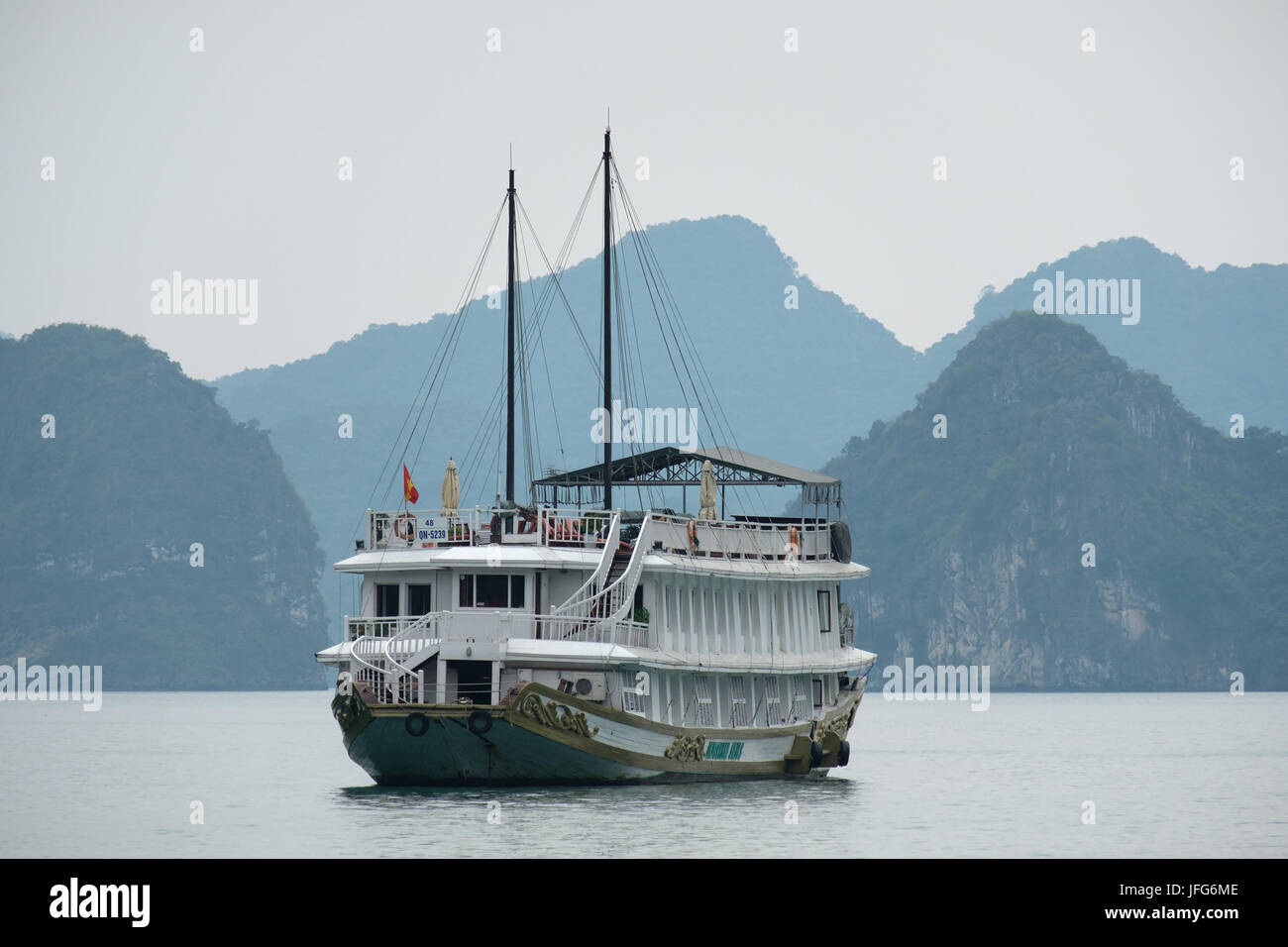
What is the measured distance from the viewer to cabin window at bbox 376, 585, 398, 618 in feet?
146

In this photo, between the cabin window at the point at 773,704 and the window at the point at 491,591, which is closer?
the window at the point at 491,591

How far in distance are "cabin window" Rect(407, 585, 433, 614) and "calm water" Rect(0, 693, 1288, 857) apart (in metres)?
3.70

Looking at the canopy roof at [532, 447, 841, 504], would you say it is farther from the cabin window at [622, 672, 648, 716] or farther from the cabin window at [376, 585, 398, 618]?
the cabin window at [622, 672, 648, 716]

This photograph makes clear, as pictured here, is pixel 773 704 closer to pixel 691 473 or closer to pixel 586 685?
pixel 691 473

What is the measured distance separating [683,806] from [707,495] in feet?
31.6

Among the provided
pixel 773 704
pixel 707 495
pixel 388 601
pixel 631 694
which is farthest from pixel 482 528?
pixel 773 704

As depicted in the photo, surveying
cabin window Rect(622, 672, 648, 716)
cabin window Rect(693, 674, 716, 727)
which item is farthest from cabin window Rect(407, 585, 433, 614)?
cabin window Rect(693, 674, 716, 727)

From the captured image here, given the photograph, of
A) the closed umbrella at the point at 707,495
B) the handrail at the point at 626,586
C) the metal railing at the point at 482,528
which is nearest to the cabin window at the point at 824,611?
the closed umbrella at the point at 707,495

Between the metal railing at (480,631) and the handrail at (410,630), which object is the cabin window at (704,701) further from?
the handrail at (410,630)

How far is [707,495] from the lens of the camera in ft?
159

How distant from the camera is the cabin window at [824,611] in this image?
54.2 meters

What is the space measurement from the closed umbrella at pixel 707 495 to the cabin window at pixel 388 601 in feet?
24.1

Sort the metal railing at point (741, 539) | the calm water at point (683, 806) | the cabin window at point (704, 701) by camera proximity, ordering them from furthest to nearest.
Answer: the cabin window at point (704, 701)
the metal railing at point (741, 539)
the calm water at point (683, 806)
